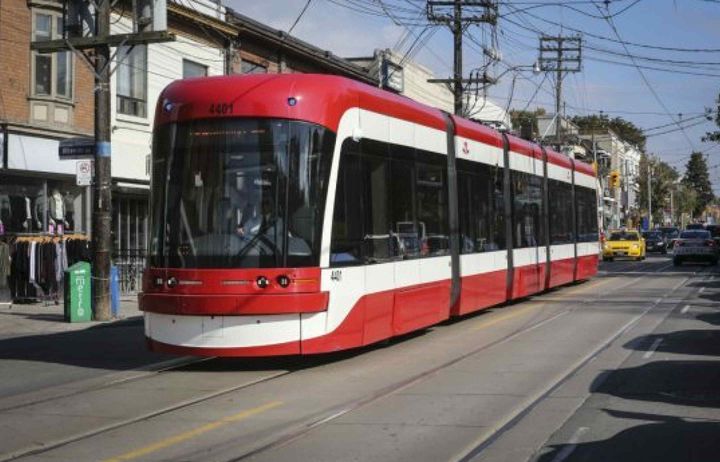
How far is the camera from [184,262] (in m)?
9.66

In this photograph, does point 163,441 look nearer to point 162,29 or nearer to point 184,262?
point 184,262

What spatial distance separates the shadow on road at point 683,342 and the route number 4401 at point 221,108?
21.3ft

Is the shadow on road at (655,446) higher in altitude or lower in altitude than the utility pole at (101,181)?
lower

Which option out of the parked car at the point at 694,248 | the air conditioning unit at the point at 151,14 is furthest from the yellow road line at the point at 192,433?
the parked car at the point at 694,248

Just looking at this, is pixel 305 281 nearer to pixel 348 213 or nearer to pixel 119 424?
pixel 348 213

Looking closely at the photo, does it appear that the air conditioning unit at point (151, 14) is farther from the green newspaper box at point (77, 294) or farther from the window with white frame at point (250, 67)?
the window with white frame at point (250, 67)

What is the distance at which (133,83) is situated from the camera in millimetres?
23188

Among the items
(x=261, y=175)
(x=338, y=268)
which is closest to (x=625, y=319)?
(x=338, y=268)

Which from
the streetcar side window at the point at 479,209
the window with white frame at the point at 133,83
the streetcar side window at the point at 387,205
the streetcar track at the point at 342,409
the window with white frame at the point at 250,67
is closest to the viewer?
the streetcar track at the point at 342,409

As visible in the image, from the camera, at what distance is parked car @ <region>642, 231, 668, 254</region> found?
60219mm

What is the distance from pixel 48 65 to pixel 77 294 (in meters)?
7.39

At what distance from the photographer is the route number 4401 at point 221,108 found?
32.0 ft

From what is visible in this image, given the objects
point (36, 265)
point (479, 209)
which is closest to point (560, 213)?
point (479, 209)

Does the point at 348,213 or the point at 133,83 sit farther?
the point at 133,83
